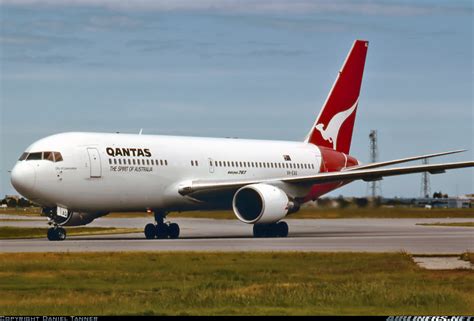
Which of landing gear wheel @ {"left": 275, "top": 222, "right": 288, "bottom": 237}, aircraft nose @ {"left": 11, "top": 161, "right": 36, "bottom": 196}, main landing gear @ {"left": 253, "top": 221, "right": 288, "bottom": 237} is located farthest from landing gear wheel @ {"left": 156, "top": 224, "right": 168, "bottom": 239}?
aircraft nose @ {"left": 11, "top": 161, "right": 36, "bottom": 196}

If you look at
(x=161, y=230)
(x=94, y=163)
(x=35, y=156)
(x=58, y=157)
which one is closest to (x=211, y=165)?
(x=161, y=230)

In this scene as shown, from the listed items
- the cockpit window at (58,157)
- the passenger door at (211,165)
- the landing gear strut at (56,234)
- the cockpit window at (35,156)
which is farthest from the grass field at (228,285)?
the passenger door at (211,165)

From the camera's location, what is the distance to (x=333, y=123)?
55.8 meters

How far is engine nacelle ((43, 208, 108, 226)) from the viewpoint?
41.9 metres

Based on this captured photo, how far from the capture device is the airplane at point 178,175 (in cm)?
4150

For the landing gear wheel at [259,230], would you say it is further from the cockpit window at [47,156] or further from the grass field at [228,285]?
the grass field at [228,285]

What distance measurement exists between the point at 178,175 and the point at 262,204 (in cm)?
410

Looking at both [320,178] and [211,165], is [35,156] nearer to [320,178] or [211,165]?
[211,165]

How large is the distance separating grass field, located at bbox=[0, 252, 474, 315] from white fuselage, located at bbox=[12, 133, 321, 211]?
1033cm

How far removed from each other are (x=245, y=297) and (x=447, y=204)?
4971 inches

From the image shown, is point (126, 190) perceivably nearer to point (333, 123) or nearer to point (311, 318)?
point (333, 123)

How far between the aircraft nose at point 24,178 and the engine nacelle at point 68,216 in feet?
5.45

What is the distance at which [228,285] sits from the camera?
22.6m

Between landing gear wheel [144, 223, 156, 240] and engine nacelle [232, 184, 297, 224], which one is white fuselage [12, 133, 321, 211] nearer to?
landing gear wheel [144, 223, 156, 240]
